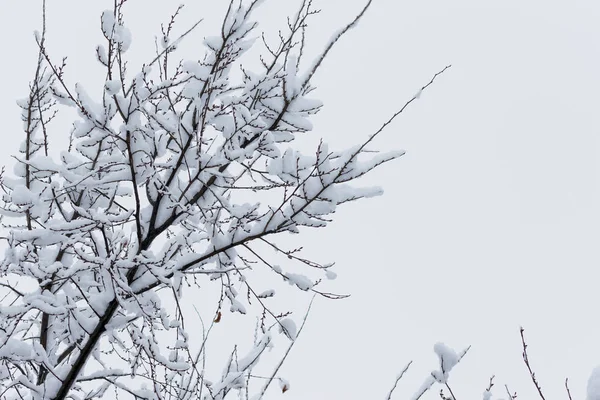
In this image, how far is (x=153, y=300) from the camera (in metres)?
2.89

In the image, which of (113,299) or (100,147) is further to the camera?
(100,147)

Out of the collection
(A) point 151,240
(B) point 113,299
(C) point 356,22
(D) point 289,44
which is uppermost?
(D) point 289,44

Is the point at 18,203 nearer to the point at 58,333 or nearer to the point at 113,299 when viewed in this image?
the point at 113,299

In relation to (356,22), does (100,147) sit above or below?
above

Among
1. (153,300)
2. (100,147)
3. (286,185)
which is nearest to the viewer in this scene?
(286,185)

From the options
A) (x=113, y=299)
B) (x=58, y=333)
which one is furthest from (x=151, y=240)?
(x=58, y=333)

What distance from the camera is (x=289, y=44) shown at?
268 centimetres

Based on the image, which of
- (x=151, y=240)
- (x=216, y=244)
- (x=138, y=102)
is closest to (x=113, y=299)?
(x=151, y=240)

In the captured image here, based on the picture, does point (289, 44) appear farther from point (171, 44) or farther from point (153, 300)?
point (153, 300)

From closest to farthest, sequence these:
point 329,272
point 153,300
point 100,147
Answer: point 329,272, point 153,300, point 100,147

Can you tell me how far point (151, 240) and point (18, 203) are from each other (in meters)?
0.62

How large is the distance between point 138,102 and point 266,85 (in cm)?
64

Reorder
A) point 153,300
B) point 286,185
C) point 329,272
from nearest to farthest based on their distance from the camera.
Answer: point 286,185
point 329,272
point 153,300

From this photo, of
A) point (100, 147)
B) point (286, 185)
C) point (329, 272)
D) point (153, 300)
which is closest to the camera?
point (286, 185)
